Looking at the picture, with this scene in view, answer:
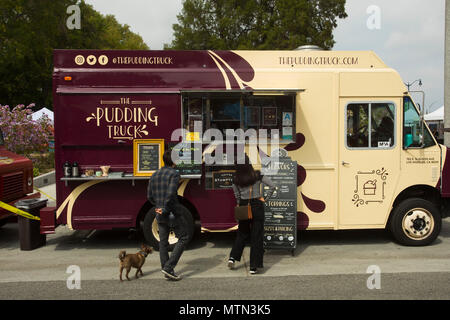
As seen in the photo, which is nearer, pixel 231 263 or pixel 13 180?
pixel 231 263

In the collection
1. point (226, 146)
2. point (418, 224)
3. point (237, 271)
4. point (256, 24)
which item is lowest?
point (237, 271)

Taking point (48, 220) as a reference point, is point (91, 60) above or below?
above

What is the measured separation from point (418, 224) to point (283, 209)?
7.51 ft

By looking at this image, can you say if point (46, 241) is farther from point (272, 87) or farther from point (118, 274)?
point (272, 87)

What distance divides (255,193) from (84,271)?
2642 mm

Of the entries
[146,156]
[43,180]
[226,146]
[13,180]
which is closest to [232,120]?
[226,146]

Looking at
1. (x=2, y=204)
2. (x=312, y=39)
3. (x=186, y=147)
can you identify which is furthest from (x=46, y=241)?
(x=312, y=39)

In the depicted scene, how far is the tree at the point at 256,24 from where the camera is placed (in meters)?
26.0

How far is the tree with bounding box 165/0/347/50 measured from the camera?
2605cm

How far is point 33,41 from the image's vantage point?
2838 centimetres

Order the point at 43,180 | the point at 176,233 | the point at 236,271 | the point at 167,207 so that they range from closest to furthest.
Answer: the point at 167,207
the point at 176,233
the point at 236,271
the point at 43,180

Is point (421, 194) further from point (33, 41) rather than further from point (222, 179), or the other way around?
point (33, 41)

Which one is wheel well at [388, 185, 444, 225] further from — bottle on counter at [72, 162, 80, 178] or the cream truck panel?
bottle on counter at [72, 162, 80, 178]

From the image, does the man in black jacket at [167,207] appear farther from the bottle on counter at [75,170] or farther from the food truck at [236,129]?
the bottle on counter at [75,170]
